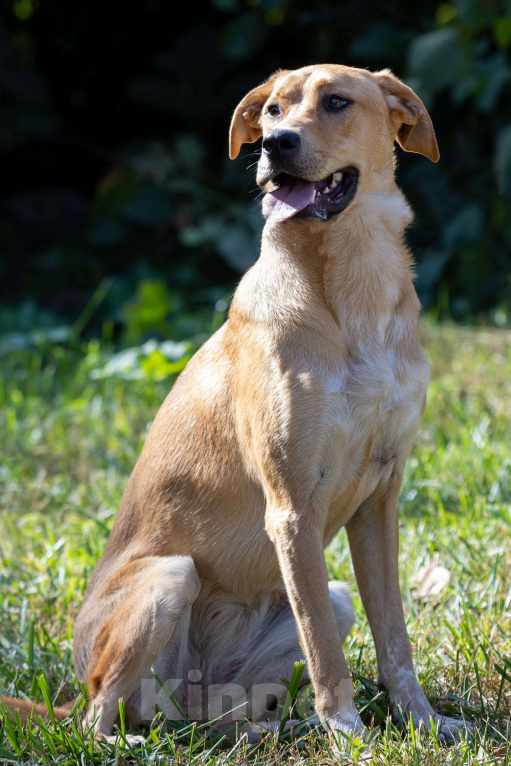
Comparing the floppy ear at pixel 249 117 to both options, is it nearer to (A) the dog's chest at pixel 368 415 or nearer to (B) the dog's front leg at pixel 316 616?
(A) the dog's chest at pixel 368 415

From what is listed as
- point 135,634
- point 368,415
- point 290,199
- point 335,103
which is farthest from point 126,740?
point 335,103

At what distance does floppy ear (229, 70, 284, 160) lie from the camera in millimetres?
2898

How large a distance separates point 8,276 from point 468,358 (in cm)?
390

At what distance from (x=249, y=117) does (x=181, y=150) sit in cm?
407

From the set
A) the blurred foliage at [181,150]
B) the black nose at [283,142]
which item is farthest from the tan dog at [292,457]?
the blurred foliage at [181,150]

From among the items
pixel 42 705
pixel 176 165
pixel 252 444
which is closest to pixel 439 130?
pixel 176 165

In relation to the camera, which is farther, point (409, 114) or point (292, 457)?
point (409, 114)

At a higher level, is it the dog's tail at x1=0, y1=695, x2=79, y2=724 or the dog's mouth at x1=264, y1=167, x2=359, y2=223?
the dog's mouth at x1=264, y1=167, x2=359, y2=223

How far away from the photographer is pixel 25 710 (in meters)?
2.42

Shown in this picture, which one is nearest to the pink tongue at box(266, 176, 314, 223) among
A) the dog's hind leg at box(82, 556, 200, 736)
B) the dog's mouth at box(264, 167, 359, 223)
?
the dog's mouth at box(264, 167, 359, 223)

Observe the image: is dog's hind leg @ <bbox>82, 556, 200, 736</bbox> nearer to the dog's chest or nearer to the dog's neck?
the dog's chest

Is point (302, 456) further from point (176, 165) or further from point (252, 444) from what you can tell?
point (176, 165)

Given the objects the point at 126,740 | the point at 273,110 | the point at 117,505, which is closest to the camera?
the point at 126,740

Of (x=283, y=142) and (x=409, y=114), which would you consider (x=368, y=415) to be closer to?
(x=283, y=142)
